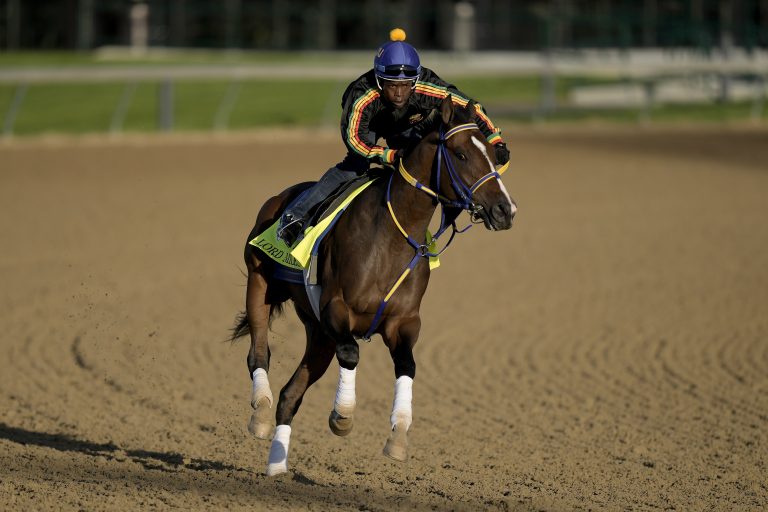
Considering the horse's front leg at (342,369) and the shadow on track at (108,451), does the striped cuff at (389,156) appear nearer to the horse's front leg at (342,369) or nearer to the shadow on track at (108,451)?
the horse's front leg at (342,369)

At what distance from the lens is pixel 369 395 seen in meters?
10.2

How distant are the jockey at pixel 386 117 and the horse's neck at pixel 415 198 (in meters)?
0.14

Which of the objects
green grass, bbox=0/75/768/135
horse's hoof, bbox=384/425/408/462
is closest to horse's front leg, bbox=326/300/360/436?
horse's hoof, bbox=384/425/408/462

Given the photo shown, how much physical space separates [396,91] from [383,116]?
0.97 feet

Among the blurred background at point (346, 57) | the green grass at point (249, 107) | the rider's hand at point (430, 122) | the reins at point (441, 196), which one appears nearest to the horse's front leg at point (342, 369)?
the reins at point (441, 196)

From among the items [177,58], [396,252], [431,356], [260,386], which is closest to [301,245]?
[396,252]

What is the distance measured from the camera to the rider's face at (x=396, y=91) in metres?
6.79

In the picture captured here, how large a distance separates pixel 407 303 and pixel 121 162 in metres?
16.2

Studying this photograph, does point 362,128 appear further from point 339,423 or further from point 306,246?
point 339,423

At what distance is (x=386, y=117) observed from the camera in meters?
7.08

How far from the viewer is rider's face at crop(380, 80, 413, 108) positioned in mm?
6789

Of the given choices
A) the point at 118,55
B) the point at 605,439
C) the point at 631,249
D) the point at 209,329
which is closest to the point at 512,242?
the point at 631,249

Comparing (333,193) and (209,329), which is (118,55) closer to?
(209,329)

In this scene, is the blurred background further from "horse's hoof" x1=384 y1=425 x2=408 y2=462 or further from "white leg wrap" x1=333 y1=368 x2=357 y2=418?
"horse's hoof" x1=384 y1=425 x2=408 y2=462
